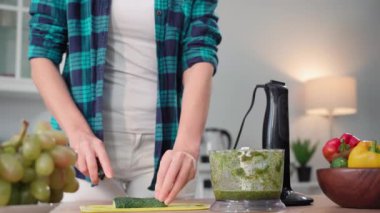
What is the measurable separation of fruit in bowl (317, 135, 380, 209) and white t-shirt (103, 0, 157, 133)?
0.48 meters

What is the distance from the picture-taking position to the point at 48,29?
127 centimetres

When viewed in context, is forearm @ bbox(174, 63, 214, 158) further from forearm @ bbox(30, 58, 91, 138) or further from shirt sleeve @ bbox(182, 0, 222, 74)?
forearm @ bbox(30, 58, 91, 138)

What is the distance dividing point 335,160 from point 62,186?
0.61 metres

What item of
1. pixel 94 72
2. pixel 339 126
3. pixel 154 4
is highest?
pixel 154 4

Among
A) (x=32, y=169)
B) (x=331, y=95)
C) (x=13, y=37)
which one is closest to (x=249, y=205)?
(x=32, y=169)

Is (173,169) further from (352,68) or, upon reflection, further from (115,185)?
(352,68)

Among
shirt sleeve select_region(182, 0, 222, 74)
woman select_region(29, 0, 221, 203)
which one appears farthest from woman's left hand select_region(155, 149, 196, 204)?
shirt sleeve select_region(182, 0, 222, 74)

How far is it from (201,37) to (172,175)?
484 mm

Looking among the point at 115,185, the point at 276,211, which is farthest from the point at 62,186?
the point at 115,185

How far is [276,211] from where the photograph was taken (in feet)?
2.74

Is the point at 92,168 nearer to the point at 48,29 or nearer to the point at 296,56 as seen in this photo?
the point at 48,29

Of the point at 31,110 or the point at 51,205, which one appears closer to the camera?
the point at 51,205

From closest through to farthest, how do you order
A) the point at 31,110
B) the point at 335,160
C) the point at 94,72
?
the point at 335,160 < the point at 94,72 < the point at 31,110

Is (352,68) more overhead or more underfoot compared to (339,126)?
more overhead
